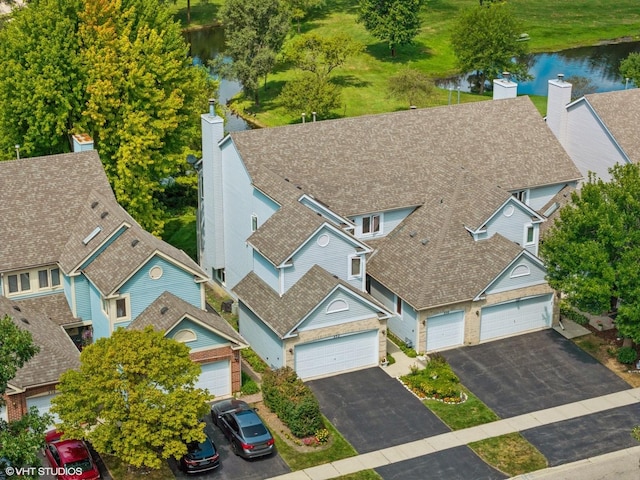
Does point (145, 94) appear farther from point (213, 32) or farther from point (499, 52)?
point (213, 32)

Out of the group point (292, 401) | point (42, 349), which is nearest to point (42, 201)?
point (42, 349)

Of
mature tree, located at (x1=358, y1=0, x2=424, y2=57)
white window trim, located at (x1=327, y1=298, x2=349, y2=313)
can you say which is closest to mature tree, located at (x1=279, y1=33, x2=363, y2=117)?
mature tree, located at (x1=358, y1=0, x2=424, y2=57)

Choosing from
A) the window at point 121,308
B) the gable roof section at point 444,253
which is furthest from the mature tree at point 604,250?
the window at point 121,308

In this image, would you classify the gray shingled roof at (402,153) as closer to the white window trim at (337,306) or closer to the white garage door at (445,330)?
the white window trim at (337,306)

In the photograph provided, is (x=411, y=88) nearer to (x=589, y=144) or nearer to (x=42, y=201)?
(x=589, y=144)

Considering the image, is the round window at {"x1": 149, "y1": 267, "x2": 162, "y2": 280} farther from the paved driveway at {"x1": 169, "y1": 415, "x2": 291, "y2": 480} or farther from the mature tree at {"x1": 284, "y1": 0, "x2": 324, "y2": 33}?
the mature tree at {"x1": 284, "y1": 0, "x2": 324, "y2": 33}

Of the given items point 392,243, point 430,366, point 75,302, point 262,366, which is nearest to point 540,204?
point 392,243
